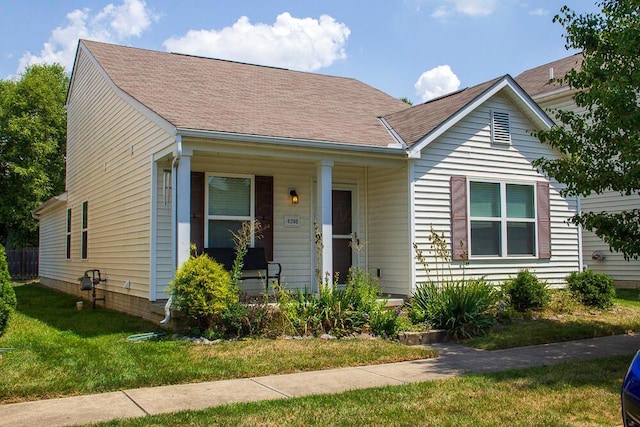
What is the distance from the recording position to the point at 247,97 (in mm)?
12000

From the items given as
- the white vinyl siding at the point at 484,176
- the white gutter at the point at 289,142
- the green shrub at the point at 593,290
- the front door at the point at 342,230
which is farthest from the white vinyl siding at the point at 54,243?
the green shrub at the point at 593,290

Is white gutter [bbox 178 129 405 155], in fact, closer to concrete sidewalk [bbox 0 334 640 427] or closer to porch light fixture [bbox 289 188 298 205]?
porch light fixture [bbox 289 188 298 205]

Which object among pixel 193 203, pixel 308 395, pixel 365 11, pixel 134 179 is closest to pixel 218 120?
pixel 193 203

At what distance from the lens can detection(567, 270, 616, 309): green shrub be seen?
11.2 meters

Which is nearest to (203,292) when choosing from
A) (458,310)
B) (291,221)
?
(291,221)

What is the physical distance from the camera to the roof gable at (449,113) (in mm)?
11023

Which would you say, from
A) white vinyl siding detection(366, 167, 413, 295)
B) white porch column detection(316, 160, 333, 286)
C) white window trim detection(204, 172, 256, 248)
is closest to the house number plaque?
white window trim detection(204, 172, 256, 248)

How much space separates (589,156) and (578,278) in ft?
12.9

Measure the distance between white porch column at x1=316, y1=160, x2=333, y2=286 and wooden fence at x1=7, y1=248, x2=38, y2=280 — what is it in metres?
21.0

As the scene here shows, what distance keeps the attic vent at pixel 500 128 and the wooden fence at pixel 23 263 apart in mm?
22499

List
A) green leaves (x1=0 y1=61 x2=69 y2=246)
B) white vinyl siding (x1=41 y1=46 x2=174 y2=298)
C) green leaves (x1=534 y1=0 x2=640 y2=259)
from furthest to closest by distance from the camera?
green leaves (x1=0 y1=61 x2=69 y2=246)
white vinyl siding (x1=41 y1=46 x2=174 y2=298)
green leaves (x1=534 y1=0 x2=640 y2=259)

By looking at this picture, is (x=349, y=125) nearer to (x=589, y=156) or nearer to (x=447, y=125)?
(x=447, y=125)

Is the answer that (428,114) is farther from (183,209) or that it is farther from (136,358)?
(136,358)

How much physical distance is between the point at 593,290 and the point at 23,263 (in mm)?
24206
